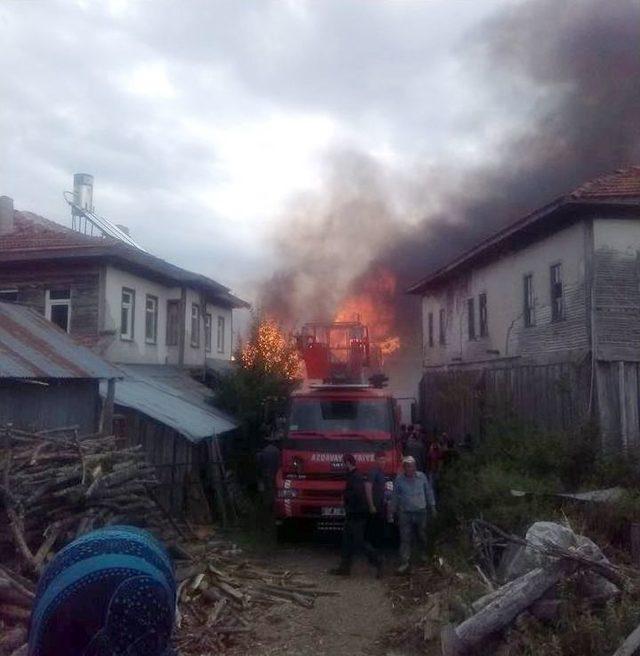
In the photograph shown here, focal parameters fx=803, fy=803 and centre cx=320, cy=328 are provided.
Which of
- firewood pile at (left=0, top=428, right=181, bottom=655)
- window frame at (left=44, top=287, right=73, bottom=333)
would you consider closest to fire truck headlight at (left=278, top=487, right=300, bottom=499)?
firewood pile at (left=0, top=428, right=181, bottom=655)

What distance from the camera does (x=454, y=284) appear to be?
25844 mm

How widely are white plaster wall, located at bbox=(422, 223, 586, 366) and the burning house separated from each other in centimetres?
3

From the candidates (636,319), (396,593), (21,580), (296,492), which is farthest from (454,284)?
(21,580)

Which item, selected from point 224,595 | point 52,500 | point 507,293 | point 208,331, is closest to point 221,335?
point 208,331

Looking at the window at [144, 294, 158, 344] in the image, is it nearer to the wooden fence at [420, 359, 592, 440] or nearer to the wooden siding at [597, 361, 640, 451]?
the wooden fence at [420, 359, 592, 440]

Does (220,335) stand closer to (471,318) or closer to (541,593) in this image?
(471,318)

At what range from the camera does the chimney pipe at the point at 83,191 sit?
3682cm

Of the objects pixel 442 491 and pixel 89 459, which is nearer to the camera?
pixel 89 459

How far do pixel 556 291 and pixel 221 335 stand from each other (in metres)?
16.8

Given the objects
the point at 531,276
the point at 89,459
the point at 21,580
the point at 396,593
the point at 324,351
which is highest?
the point at 531,276

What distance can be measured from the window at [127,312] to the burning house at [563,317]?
9.26m

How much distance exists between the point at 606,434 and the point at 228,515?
773 cm

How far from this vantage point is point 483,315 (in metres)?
22.6

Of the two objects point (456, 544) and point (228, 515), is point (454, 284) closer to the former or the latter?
point (228, 515)
